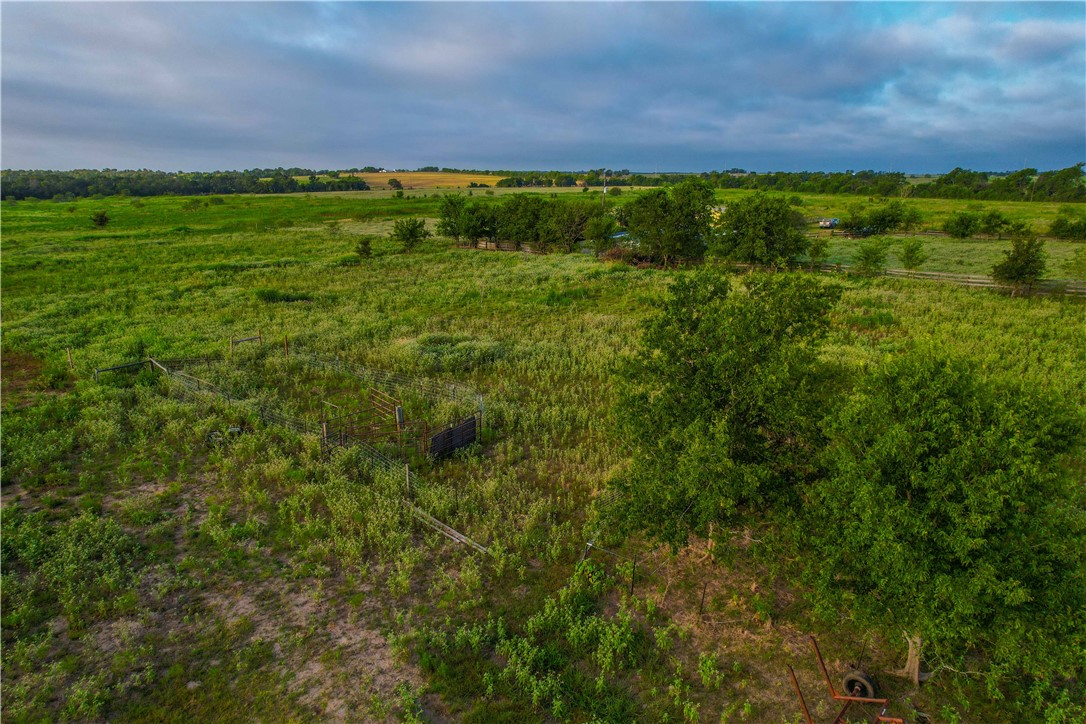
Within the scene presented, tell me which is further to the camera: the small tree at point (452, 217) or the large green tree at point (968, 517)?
the small tree at point (452, 217)

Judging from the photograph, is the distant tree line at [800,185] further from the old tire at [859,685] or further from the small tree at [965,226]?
the old tire at [859,685]

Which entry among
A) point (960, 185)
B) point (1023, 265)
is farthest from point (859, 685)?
point (960, 185)

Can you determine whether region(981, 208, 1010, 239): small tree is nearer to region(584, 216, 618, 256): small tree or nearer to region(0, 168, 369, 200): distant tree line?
region(584, 216, 618, 256): small tree

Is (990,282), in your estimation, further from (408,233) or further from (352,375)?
(408,233)

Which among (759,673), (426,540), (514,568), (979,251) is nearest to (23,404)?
(426,540)

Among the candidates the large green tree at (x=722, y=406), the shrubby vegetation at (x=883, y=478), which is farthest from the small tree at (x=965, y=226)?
the shrubby vegetation at (x=883, y=478)

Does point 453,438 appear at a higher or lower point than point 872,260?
lower
